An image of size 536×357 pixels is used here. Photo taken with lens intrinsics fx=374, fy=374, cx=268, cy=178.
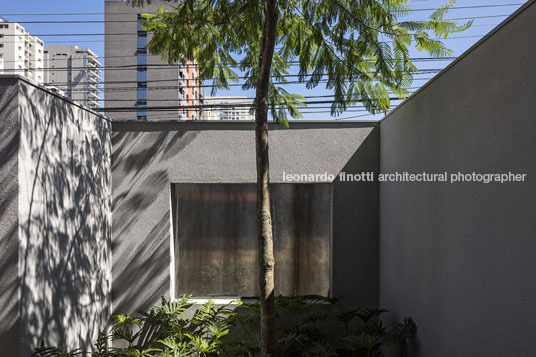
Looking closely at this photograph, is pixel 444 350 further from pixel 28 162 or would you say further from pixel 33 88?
pixel 33 88

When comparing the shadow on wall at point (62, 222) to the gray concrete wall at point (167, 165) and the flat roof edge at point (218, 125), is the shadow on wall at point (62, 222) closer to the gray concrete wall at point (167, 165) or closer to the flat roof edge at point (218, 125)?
the gray concrete wall at point (167, 165)

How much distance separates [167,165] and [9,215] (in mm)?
2182

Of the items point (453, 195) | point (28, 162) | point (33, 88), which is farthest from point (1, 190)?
point (453, 195)

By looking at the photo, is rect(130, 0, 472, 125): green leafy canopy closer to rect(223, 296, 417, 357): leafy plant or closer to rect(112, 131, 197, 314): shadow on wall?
rect(112, 131, 197, 314): shadow on wall

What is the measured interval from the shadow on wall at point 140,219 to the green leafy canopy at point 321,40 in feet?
4.35

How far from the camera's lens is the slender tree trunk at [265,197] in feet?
10.9

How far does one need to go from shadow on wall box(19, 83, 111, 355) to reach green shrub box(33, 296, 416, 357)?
17.1 inches

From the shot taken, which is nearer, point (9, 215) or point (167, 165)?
point (9, 215)

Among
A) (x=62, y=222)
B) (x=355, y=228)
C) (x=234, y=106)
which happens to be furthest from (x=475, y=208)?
(x=234, y=106)

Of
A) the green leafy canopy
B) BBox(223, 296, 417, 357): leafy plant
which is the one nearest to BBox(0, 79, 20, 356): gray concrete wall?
the green leafy canopy

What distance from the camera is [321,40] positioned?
379 cm

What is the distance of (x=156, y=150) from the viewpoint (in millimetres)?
5008

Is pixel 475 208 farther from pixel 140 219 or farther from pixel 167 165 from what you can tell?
pixel 140 219

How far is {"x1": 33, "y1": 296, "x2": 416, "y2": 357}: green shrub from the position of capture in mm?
4027
